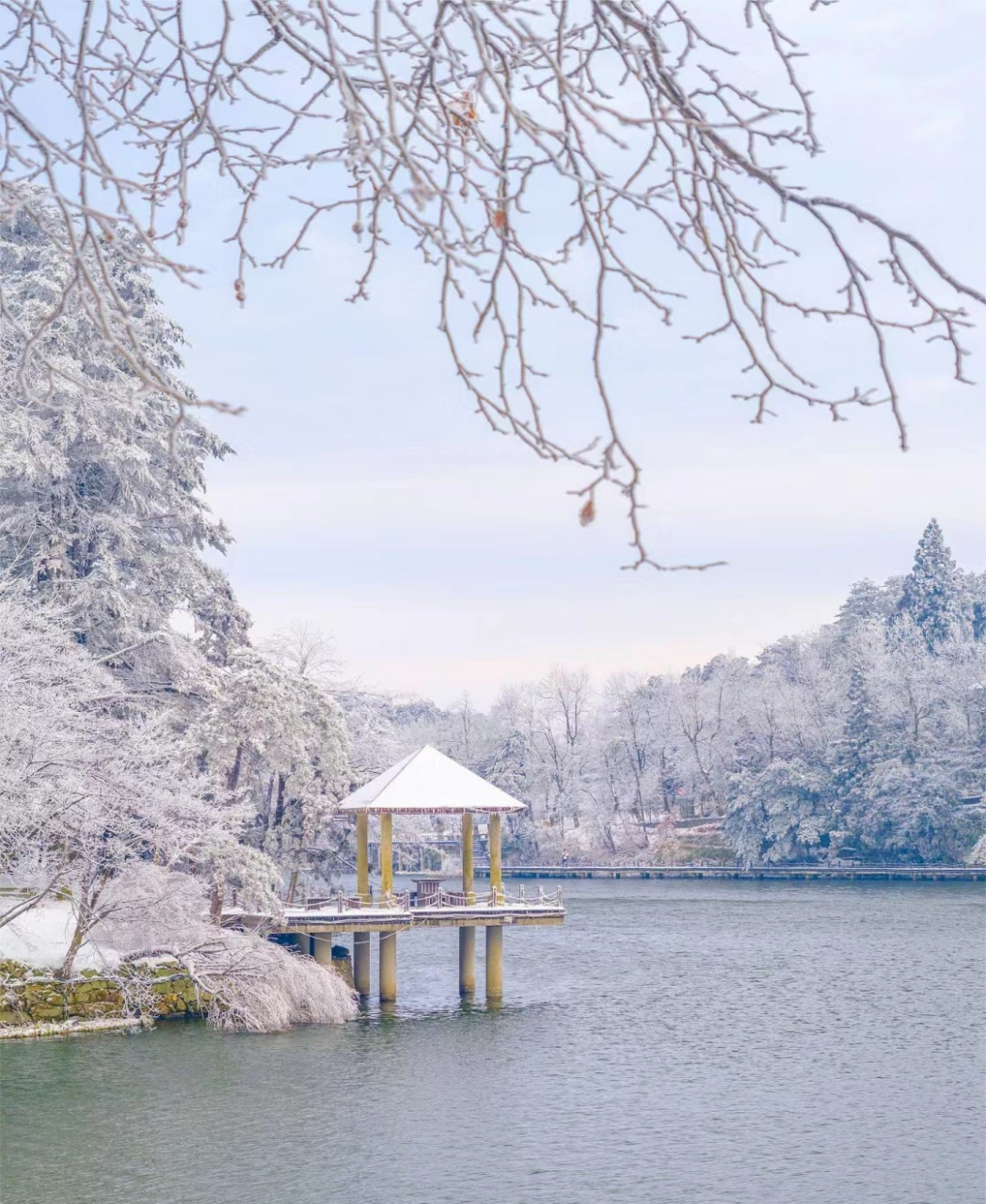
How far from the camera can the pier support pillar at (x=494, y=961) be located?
24031mm

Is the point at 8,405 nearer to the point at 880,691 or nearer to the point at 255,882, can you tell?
the point at 255,882

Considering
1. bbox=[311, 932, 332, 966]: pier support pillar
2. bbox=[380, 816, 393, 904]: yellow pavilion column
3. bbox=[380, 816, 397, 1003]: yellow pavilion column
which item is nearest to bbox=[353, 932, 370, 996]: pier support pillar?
bbox=[380, 816, 397, 1003]: yellow pavilion column

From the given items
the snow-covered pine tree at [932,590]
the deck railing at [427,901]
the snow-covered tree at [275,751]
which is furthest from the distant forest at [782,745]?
the deck railing at [427,901]

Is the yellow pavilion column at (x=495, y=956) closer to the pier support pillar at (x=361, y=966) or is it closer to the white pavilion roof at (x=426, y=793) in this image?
the white pavilion roof at (x=426, y=793)

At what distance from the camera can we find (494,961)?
24.4m

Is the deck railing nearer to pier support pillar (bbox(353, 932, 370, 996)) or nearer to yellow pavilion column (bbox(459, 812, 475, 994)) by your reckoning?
yellow pavilion column (bbox(459, 812, 475, 994))

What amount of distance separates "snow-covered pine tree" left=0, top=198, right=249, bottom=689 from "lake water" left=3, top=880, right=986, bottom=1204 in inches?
319

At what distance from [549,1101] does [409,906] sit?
854 cm

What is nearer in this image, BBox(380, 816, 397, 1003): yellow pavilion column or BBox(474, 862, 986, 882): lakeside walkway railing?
BBox(380, 816, 397, 1003): yellow pavilion column

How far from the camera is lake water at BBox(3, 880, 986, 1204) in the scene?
12.9 m

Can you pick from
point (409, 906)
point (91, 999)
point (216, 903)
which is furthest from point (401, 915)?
point (91, 999)

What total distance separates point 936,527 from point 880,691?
1339 centimetres

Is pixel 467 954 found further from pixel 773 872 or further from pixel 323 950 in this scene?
pixel 773 872

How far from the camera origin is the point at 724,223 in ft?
7.64
